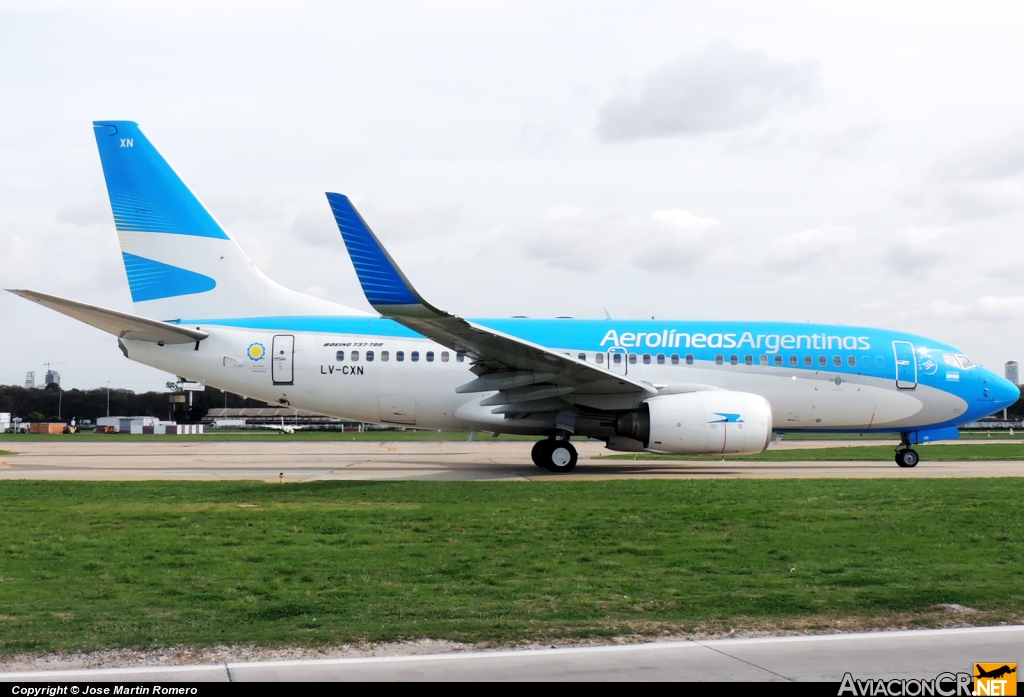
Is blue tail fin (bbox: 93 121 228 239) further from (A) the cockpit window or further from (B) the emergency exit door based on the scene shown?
(A) the cockpit window

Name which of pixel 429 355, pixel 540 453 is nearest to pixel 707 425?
pixel 540 453

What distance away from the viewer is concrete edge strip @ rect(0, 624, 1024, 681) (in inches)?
208

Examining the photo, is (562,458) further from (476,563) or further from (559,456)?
(476,563)

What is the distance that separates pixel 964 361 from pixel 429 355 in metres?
12.6

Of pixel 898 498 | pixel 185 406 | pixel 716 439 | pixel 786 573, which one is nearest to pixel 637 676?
pixel 786 573

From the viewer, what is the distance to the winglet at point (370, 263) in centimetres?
1520

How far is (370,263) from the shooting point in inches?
602

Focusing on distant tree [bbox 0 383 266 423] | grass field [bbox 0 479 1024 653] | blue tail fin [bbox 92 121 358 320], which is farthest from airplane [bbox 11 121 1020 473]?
distant tree [bbox 0 383 266 423]

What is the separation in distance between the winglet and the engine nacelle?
18.0 feet

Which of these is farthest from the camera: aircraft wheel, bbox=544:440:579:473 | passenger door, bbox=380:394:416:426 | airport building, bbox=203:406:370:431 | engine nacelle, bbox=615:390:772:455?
airport building, bbox=203:406:370:431

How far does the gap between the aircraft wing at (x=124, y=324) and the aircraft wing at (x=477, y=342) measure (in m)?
5.83

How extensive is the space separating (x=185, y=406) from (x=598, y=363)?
92018mm

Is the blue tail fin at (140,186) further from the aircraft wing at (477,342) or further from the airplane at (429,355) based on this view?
the aircraft wing at (477,342)

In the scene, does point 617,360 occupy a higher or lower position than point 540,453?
higher
